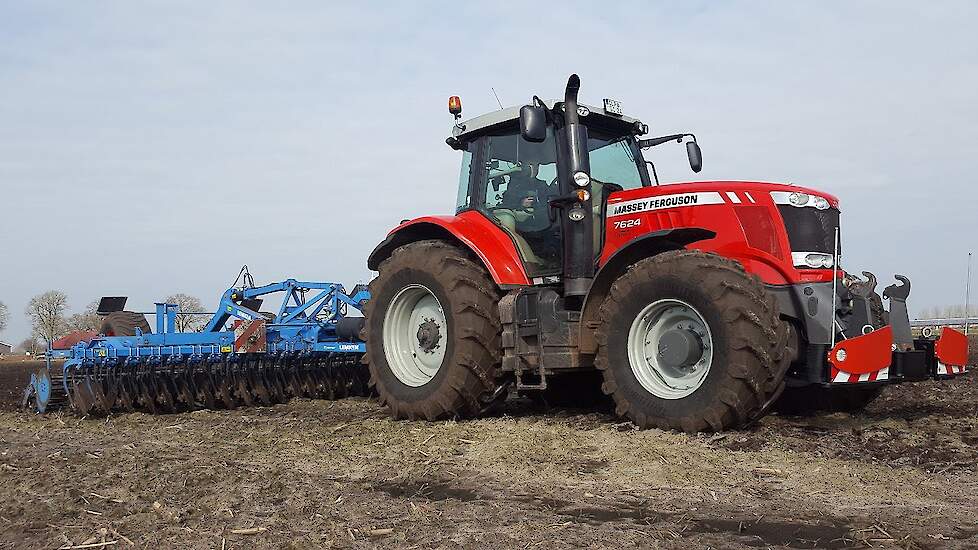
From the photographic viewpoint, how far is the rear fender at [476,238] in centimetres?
688

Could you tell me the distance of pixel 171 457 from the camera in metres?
5.48

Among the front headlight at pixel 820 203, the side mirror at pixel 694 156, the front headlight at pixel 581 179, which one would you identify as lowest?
the front headlight at pixel 820 203

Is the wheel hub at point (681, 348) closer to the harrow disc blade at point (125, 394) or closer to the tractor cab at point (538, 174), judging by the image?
the tractor cab at point (538, 174)

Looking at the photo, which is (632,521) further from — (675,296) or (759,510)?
(675,296)

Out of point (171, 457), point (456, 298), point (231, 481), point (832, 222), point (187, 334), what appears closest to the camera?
point (231, 481)

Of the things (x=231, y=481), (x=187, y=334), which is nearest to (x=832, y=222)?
(x=231, y=481)

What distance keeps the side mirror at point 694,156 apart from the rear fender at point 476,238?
1.78 metres

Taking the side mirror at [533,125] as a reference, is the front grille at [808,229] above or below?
below

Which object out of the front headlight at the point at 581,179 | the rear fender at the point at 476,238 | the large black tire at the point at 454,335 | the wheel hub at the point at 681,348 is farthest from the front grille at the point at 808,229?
the large black tire at the point at 454,335

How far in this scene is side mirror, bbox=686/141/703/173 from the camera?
7.53 meters

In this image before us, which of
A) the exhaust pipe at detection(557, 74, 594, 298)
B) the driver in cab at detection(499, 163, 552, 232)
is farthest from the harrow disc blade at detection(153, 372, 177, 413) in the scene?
the exhaust pipe at detection(557, 74, 594, 298)

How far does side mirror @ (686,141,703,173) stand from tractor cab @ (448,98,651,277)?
17.0 inches

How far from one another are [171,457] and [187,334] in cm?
442

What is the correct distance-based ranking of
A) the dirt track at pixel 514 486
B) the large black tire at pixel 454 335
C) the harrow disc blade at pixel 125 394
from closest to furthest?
1. the dirt track at pixel 514 486
2. the large black tire at pixel 454 335
3. the harrow disc blade at pixel 125 394
